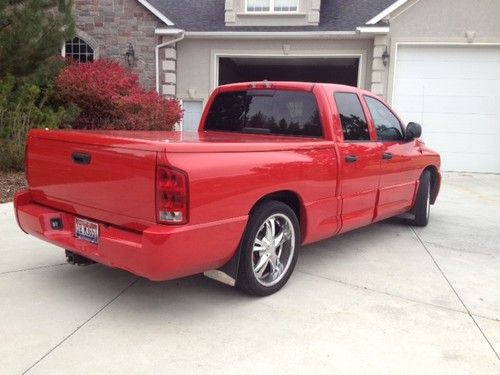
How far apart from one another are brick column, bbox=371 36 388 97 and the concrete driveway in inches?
358

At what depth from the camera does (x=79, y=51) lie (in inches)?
592

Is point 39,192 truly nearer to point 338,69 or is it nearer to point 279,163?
point 279,163

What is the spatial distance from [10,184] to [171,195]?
19.8ft

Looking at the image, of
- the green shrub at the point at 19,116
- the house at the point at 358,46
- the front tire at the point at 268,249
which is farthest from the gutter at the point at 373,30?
the front tire at the point at 268,249

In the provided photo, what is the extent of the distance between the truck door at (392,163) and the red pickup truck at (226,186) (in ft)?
0.09

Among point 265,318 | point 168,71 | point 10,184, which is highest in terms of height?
point 168,71

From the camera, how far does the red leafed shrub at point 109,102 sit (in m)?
11.1

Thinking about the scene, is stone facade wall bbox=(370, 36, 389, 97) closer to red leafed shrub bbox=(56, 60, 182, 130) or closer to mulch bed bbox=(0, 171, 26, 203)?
red leafed shrub bbox=(56, 60, 182, 130)

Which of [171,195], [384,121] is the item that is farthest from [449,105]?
[171,195]

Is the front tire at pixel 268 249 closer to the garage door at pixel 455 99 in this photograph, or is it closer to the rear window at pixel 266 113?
the rear window at pixel 266 113

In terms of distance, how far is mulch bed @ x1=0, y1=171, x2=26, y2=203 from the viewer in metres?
7.41

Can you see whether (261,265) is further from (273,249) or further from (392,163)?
(392,163)

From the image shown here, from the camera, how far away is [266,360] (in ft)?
9.62

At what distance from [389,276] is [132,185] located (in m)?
2.64
